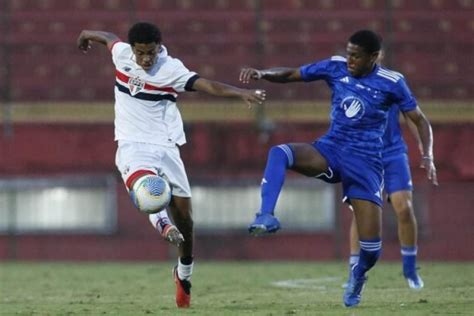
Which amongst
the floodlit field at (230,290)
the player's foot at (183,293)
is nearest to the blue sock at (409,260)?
the floodlit field at (230,290)

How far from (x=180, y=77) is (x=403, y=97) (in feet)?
5.59

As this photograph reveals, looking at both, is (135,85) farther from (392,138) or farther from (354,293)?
(392,138)

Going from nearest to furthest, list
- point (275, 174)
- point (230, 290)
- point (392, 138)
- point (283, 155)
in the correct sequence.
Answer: point (275, 174), point (283, 155), point (392, 138), point (230, 290)

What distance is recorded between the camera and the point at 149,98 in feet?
31.3

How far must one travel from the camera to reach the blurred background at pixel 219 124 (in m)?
17.8

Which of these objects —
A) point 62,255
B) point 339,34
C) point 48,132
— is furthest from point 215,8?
point 62,255

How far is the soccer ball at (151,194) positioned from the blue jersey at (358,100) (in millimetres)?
1269

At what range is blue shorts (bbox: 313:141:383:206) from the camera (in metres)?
9.06

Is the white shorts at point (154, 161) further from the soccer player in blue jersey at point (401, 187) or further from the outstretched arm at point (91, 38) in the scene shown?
the soccer player in blue jersey at point (401, 187)

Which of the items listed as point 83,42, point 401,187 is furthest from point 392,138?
point 83,42

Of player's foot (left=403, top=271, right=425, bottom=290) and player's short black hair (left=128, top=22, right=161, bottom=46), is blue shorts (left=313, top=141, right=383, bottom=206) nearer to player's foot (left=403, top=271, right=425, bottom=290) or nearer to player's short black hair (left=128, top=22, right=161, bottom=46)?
player's short black hair (left=128, top=22, right=161, bottom=46)

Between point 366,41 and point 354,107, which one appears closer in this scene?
point 366,41

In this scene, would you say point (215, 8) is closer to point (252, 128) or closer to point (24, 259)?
point (252, 128)

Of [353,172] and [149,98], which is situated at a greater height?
[149,98]
